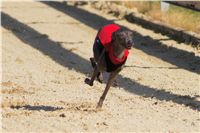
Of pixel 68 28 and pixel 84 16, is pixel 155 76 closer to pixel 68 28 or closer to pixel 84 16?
pixel 68 28

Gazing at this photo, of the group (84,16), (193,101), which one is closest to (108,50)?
(193,101)

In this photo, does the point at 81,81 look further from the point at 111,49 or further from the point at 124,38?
the point at 124,38

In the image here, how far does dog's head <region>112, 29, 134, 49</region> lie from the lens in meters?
6.86

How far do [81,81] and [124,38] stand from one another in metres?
2.57

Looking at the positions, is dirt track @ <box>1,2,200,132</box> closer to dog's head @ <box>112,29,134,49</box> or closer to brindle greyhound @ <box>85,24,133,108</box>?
brindle greyhound @ <box>85,24,133,108</box>

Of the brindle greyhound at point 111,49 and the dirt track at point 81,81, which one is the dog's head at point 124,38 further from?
the dirt track at point 81,81

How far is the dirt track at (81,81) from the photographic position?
7062 mm

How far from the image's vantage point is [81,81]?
938cm

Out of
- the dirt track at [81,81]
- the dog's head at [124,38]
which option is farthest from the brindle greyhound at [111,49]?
the dirt track at [81,81]

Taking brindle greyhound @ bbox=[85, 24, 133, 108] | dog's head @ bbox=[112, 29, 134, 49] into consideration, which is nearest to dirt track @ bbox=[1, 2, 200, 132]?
brindle greyhound @ bbox=[85, 24, 133, 108]

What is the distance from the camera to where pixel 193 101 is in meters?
8.30

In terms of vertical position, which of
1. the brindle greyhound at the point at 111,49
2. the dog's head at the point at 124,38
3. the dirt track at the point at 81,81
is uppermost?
the dog's head at the point at 124,38

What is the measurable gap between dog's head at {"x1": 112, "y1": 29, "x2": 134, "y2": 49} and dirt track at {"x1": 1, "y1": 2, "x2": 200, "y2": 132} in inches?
32.5

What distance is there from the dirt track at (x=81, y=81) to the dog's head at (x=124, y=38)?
→ 2.71ft
